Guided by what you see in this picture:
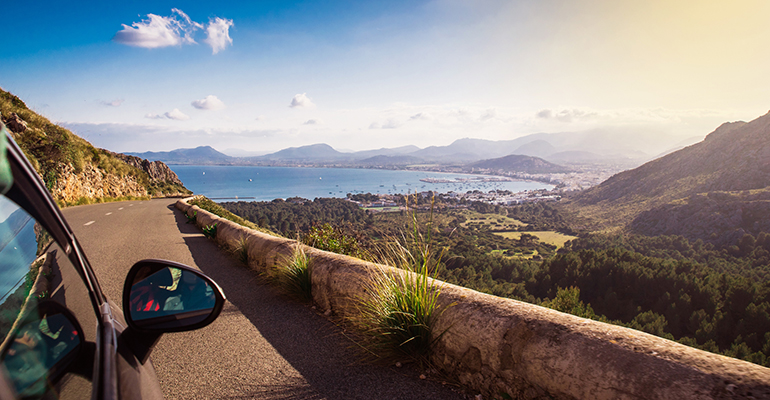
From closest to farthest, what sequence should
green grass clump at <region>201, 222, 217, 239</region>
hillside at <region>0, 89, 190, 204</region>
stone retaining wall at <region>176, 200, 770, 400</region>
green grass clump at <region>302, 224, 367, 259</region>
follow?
1. stone retaining wall at <region>176, 200, 770, 400</region>
2. green grass clump at <region>302, 224, 367, 259</region>
3. green grass clump at <region>201, 222, 217, 239</region>
4. hillside at <region>0, 89, 190, 204</region>

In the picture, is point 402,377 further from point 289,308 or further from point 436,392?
point 289,308

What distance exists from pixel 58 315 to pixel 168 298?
0.66 metres

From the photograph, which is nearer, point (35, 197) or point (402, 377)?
point (35, 197)

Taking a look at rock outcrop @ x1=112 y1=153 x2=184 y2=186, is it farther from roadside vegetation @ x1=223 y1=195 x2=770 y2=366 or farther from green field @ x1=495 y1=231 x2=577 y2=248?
green field @ x1=495 y1=231 x2=577 y2=248

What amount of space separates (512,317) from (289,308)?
3.26 m

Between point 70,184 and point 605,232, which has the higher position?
point 70,184

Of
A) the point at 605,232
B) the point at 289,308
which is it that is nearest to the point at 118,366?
the point at 289,308

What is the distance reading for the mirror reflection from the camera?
4.80ft

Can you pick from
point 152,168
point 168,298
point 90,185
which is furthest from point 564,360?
point 152,168

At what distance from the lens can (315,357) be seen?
3469mm

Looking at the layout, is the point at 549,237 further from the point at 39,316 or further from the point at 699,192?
the point at 39,316

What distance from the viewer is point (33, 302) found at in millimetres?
940

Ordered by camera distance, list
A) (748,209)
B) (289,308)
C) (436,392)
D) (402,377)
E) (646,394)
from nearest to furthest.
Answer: (646,394) < (436,392) < (402,377) < (289,308) < (748,209)

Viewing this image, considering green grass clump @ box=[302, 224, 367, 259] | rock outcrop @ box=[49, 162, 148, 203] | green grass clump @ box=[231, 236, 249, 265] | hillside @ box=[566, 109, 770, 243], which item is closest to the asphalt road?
green grass clump @ box=[231, 236, 249, 265]
